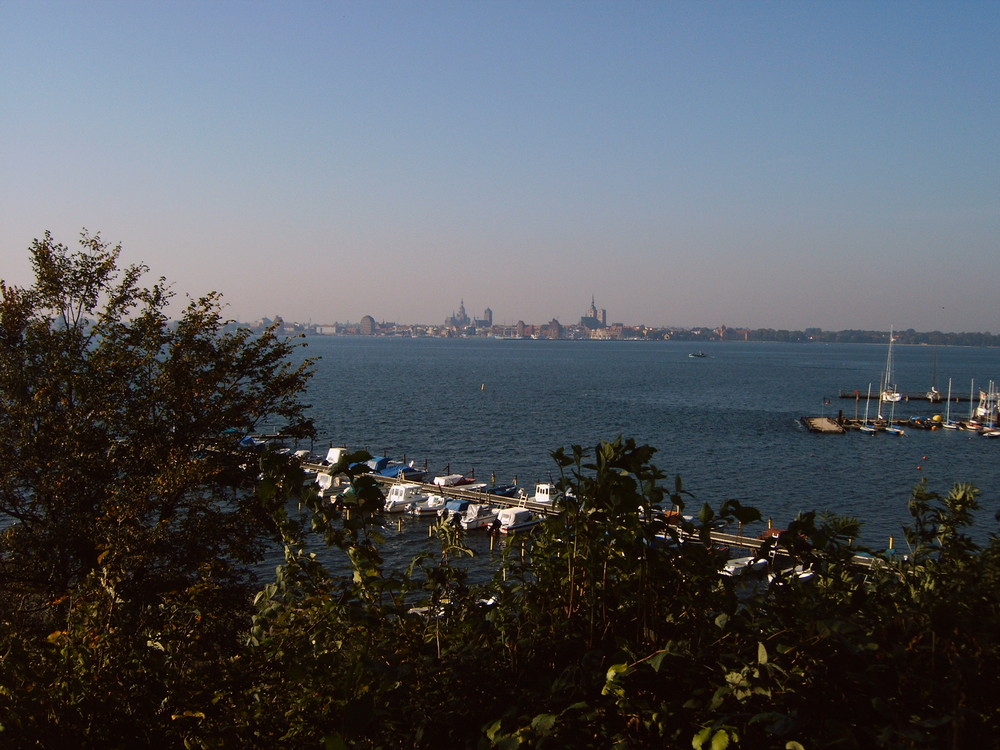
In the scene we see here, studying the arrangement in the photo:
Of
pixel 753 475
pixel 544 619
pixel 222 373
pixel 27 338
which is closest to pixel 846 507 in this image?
pixel 753 475

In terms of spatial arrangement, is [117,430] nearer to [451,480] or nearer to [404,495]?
[404,495]

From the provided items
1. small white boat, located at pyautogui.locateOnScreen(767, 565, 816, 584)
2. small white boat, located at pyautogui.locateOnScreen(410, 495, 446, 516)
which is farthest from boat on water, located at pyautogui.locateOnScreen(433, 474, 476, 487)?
small white boat, located at pyautogui.locateOnScreen(767, 565, 816, 584)

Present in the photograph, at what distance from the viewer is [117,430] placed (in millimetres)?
12109

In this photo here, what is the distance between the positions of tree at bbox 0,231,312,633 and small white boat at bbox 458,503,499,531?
683 inches

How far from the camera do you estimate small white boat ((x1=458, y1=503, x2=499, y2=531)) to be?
3023 centimetres

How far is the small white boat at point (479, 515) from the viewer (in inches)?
1190

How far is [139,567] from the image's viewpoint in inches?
395

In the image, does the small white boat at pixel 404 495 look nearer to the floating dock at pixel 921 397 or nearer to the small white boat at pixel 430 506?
the small white boat at pixel 430 506

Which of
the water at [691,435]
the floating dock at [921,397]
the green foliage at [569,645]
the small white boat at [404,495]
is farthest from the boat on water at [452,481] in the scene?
the floating dock at [921,397]

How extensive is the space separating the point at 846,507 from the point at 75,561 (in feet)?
106

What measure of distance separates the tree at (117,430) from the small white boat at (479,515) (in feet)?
56.9

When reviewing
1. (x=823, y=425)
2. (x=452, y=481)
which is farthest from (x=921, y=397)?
(x=452, y=481)

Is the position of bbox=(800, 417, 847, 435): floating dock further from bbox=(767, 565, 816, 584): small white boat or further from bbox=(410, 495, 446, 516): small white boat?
bbox=(767, 565, 816, 584): small white boat

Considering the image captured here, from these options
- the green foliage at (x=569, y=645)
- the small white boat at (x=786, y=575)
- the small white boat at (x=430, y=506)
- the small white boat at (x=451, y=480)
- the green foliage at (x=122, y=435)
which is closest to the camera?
the green foliage at (x=569, y=645)
